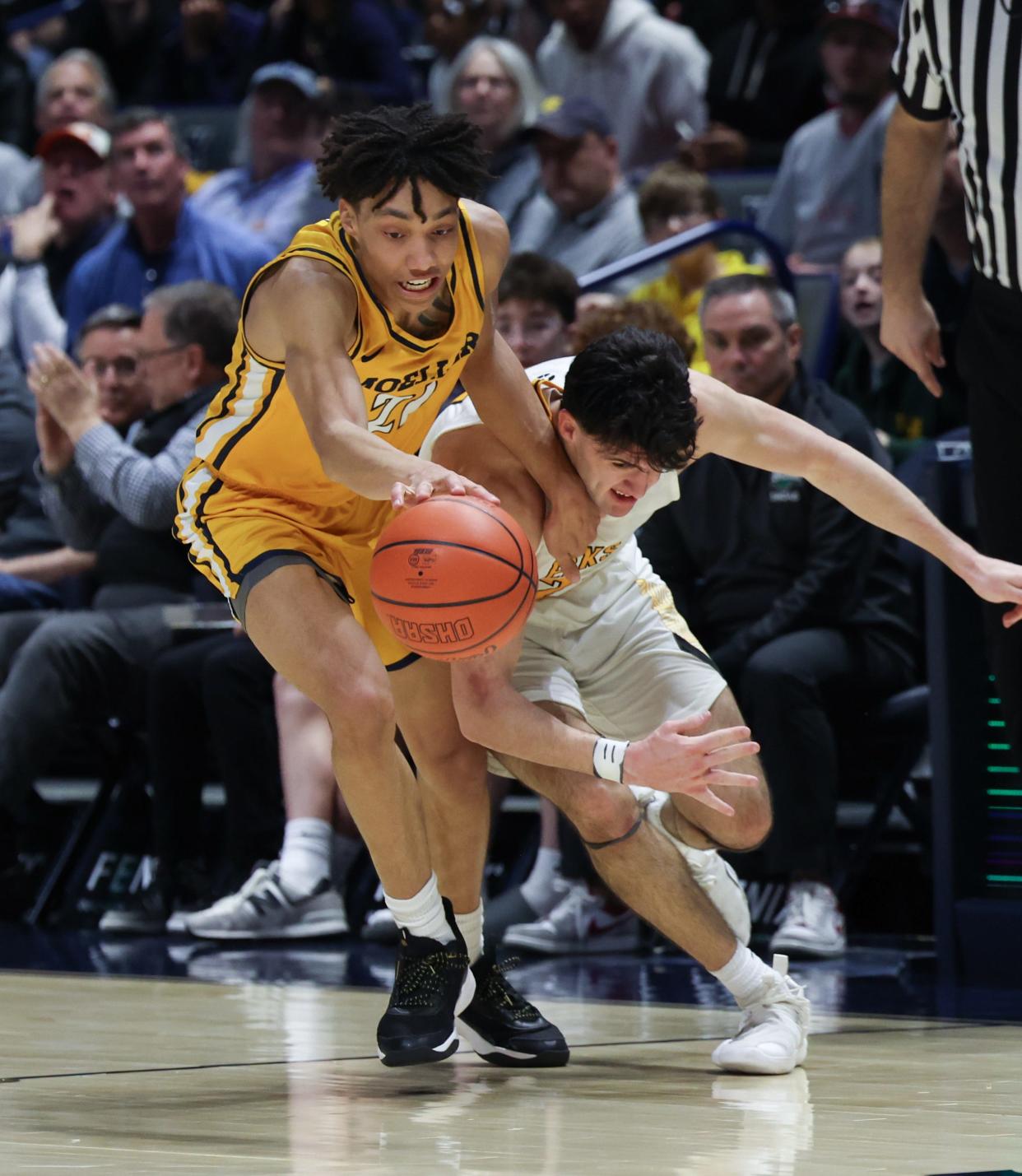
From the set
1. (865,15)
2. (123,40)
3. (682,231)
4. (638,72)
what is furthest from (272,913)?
(123,40)

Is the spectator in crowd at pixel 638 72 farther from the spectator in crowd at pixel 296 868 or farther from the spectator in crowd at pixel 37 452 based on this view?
the spectator in crowd at pixel 296 868

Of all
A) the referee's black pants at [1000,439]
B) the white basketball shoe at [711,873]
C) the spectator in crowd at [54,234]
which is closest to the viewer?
the referee's black pants at [1000,439]

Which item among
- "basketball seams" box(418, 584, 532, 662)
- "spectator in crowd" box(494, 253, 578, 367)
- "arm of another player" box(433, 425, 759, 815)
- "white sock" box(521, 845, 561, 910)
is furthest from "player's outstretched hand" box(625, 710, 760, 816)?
"spectator in crowd" box(494, 253, 578, 367)

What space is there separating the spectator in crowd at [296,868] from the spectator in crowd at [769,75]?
12.9ft

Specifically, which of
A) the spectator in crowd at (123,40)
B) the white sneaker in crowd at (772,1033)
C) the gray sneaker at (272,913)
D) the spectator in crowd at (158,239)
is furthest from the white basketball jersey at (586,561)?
the spectator in crowd at (123,40)

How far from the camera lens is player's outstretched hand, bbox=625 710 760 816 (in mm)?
3195

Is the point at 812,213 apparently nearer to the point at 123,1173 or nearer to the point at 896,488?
the point at 896,488

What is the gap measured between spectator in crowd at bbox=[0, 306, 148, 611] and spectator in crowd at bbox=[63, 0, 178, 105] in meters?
4.39

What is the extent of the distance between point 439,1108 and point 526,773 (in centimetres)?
Answer: 86

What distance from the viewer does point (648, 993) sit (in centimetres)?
487

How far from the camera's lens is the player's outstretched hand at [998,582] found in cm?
355

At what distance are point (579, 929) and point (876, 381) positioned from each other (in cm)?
221

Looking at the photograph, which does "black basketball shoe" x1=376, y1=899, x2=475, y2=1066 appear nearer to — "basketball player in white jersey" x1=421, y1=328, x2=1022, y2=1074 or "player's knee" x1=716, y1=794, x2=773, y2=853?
"basketball player in white jersey" x1=421, y1=328, x2=1022, y2=1074

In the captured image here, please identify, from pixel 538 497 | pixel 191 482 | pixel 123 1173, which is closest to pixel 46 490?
pixel 191 482
